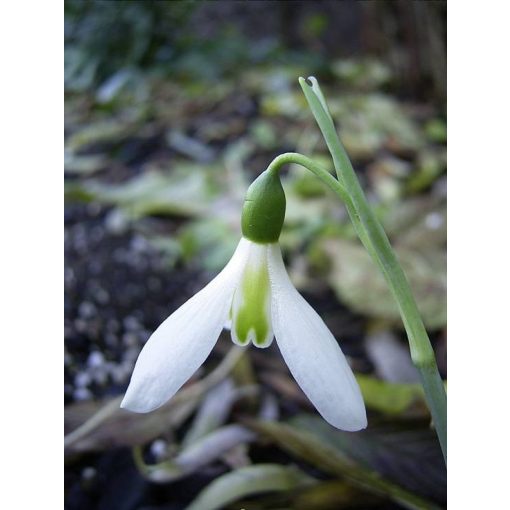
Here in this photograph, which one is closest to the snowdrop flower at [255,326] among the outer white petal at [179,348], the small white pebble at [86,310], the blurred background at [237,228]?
the outer white petal at [179,348]

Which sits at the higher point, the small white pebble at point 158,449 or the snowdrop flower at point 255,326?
the snowdrop flower at point 255,326

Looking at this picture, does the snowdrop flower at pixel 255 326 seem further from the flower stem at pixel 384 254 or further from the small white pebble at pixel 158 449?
the small white pebble at pixel 158 449

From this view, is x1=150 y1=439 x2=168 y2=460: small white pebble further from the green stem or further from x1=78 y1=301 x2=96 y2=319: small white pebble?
the green stem

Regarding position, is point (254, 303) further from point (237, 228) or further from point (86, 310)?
point (237, 228)

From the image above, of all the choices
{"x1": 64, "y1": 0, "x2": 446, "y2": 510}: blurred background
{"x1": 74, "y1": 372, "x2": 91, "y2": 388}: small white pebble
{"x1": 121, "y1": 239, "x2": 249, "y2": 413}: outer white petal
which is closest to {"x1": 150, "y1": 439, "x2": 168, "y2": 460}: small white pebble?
{"x1": 64, "y1": 0, "x2": 446, "y2": 510}: blurred background

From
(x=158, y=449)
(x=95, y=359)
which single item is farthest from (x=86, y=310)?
(x=158, y=449)
